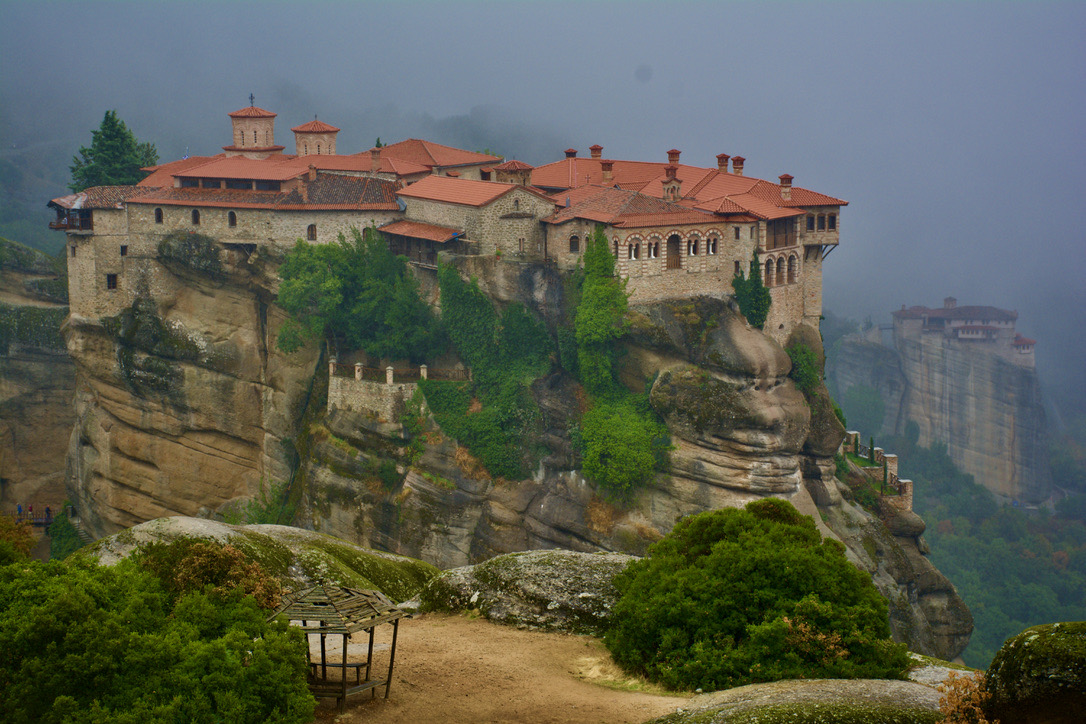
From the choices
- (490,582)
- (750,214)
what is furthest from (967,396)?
(490,582)

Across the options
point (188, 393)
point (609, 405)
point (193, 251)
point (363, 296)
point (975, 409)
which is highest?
point (193, 251)

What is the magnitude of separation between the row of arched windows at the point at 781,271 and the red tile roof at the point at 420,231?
12796 mm

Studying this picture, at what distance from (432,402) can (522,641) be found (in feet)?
93.4

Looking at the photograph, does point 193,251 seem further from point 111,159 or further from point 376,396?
point 111,159

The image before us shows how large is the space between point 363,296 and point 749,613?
32984 mm

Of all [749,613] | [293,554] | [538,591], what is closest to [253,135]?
[293,554]

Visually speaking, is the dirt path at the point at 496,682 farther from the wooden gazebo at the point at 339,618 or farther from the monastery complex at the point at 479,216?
the monastery complex at the point at 479,216

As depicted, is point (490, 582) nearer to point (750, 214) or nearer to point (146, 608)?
point (146, 608)

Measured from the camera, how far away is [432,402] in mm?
49812

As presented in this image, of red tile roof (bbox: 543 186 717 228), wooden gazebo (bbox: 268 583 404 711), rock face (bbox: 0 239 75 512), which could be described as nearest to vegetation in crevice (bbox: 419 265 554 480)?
red tile roof (bbox: 543 186 717 228)

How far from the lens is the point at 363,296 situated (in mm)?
50625

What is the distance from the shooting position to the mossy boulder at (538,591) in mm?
22969

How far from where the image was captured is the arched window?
46.2 metres

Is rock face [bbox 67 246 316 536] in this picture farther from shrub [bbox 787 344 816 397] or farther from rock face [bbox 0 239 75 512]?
shrub [bbox 787 344 816 397]
